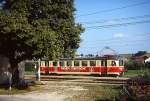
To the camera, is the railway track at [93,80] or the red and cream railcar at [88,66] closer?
the railway track at [93,80]

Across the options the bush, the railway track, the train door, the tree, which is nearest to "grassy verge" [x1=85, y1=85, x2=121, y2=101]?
the tree

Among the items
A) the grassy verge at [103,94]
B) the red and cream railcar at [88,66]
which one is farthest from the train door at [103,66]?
the grassy verge at [103,94]

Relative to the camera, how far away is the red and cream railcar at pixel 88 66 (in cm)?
5053

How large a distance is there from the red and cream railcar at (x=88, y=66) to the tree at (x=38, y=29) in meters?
19.6

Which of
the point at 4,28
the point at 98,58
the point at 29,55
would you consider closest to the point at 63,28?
the point at 29,55

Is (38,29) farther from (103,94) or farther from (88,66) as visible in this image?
(88,66)

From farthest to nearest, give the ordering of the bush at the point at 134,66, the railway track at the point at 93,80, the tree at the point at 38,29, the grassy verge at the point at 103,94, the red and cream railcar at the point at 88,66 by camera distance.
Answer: the bush at the point at 134,66
the red and cream railcar at the point at 88,66
the railway track at the point at 93,80
the tree at the point at 38,29
the grassy verge at the point at 103,94

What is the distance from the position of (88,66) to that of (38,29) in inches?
974

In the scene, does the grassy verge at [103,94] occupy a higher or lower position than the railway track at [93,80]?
lower

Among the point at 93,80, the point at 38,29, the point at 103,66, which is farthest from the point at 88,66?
the point at 38,29

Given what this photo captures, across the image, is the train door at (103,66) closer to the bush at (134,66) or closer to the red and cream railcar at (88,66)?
the red and cream railcar at (88,66)

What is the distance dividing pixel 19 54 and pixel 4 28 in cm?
625

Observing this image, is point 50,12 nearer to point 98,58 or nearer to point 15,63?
point 15,63

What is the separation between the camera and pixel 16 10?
92.4ft
